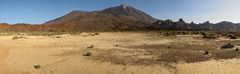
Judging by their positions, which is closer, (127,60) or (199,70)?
(199,70)

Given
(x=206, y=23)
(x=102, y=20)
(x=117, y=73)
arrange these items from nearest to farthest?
(x=117, y=73), (x=102, y=20), (x=206, y=23)

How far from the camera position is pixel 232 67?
55.8 ft

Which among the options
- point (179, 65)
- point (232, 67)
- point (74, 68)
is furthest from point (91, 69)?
point (232, 67)

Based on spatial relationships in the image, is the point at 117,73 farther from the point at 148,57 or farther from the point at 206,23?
the point at 206,23

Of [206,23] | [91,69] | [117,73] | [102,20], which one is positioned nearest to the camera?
[117,73]

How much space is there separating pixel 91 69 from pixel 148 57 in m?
4.78

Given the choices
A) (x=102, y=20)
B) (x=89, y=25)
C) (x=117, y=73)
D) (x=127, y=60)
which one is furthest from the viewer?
(x=102, y=20)

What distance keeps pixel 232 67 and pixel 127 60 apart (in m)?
5.62

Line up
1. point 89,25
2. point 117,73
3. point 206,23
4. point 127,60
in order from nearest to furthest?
point 117,73 < point 127,60 < point 89,25 < point 206,23

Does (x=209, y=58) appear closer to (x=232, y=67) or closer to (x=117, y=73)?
(x=232, y=67)

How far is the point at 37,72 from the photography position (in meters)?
16.7

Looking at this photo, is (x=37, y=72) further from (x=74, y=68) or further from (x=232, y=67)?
(x=232, y=67)

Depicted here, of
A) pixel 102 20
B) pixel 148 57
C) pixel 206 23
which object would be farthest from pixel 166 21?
pixel 148 57

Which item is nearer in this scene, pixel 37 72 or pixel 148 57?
pixel 37 72
